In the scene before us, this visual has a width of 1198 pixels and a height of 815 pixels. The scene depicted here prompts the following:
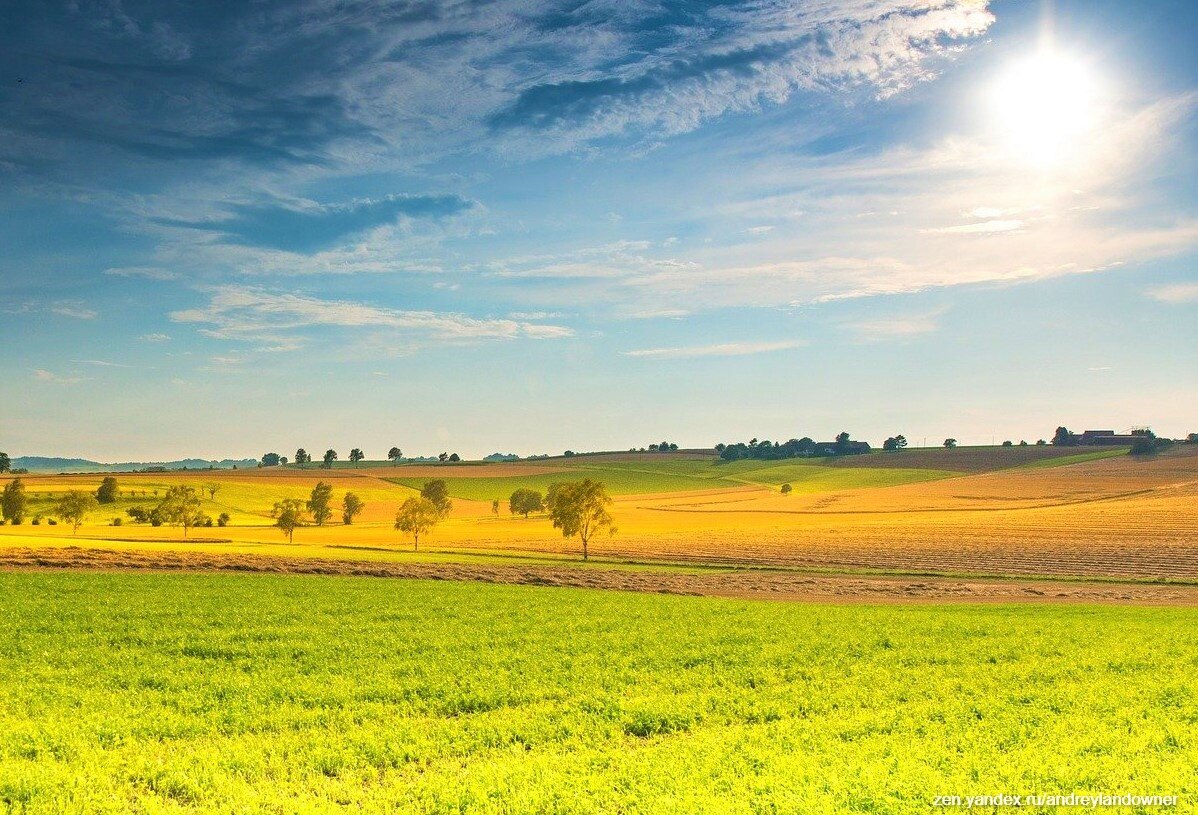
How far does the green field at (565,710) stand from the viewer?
37.4ft

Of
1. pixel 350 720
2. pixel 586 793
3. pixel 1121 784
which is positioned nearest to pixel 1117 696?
pixel 1121 784

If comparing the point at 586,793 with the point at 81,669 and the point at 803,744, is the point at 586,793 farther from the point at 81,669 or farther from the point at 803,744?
the point at 81,669

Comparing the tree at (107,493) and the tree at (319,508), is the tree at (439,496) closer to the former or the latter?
the tree at (319,508)

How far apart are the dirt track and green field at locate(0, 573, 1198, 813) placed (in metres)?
15.7

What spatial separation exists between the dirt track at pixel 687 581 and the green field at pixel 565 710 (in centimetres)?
1566

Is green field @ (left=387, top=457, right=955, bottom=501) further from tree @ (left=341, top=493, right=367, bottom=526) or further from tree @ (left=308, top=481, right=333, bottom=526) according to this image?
tree @ (left=308, top=481, right=333, bottom=526)

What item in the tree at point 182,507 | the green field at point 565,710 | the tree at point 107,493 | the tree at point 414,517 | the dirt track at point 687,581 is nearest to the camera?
the green field at point 565,710

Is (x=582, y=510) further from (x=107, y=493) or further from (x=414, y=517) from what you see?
(x=107, y=493)

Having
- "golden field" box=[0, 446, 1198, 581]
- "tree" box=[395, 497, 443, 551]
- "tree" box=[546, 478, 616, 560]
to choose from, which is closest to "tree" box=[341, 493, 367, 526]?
"golden field" box=[0, 446, 1198, 581]

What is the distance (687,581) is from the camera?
164 ft

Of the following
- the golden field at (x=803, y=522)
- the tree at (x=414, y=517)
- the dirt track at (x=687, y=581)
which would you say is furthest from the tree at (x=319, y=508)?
the dirt track at (x=687, y=581)

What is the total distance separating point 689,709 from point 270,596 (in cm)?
2240

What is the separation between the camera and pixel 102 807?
34.7ft

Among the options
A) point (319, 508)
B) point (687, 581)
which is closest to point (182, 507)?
point (319, 508)
